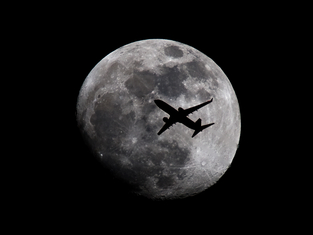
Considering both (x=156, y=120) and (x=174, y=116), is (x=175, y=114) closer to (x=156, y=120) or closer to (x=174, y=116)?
(x=174, y=116)

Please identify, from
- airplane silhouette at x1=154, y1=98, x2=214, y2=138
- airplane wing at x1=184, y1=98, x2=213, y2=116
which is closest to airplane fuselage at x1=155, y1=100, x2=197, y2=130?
airplane silhouette at x1=154, y1=98, x2=214, y2=138

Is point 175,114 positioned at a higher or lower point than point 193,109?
lower

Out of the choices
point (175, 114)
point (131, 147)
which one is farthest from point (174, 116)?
point (131, 147)

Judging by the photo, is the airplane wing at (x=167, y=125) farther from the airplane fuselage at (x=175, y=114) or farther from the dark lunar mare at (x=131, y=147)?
the dark lunar mare at (x=131, y=147)

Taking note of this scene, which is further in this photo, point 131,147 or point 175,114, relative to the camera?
point 131,147

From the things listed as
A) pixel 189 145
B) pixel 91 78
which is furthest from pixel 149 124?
pixel 91 78

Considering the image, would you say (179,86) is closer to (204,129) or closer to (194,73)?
(194,73)

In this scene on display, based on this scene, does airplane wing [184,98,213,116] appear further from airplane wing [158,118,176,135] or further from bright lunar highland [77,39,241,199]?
airplane wing [158,118,176,135]

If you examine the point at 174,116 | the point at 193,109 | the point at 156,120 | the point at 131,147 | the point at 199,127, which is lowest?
the point at 131,147
